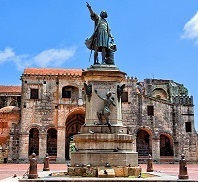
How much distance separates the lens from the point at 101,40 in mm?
15250

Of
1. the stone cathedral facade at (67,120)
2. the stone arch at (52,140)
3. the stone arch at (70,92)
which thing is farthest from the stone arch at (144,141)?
the stone arch at (52,140)

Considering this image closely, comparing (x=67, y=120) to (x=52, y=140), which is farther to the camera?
(x=67, y=120)

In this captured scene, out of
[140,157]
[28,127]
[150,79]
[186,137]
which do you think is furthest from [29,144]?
[150,79]

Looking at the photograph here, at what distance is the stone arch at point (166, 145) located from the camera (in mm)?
45188

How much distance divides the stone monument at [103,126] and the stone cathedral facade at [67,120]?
90.5 feet

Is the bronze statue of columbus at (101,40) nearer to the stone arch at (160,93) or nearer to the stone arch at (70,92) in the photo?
the stone arch at (70,92)

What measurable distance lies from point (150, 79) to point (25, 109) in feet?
87.7

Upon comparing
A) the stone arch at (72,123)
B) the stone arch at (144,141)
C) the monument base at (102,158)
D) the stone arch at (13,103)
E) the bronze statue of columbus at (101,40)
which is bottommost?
the monument base at (102,158)

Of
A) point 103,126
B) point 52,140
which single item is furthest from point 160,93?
point 103,126

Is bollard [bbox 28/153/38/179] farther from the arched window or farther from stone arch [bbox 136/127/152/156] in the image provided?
the arched window

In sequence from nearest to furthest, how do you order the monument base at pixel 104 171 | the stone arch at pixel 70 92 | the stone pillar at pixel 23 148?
the monument base at pixel 104 171, the stone pillar at pixel 23 148, the stone arch at pixel 70 92

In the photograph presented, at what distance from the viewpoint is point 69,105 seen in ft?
141

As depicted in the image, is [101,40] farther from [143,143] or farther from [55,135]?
[143,143]

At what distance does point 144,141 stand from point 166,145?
9.55 feet
